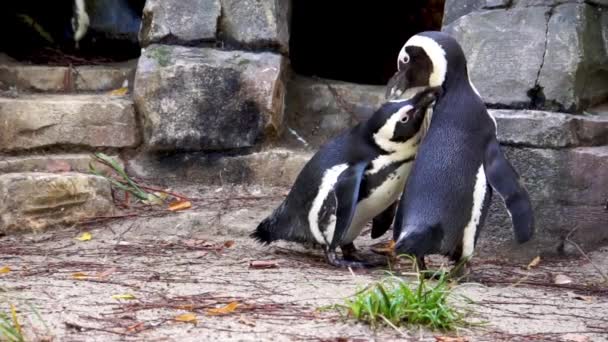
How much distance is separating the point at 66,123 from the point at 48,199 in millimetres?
554

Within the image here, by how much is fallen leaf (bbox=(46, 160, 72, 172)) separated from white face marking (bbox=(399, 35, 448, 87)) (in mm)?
1924

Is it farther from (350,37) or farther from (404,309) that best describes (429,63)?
(350,37)

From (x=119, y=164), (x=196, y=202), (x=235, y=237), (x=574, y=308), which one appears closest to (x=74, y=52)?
(x=119, y=164)

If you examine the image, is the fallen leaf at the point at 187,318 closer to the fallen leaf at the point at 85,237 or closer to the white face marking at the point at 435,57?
the white face marking at the point at 435,57

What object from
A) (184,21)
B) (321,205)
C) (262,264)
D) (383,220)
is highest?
(184,21)

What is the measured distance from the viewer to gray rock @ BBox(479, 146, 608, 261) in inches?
152

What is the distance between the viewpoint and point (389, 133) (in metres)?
3.58

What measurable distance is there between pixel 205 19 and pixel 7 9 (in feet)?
5.06

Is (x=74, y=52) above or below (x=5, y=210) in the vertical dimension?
above

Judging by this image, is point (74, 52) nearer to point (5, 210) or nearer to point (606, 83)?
point (5, 210)

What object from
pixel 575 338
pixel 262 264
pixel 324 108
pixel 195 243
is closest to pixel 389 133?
pixel 262 264

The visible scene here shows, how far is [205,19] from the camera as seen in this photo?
4.64 meters

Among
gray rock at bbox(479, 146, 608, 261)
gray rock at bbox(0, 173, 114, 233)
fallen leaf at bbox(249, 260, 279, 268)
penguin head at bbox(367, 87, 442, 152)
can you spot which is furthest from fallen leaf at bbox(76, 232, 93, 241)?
gray rock at bbox(479, 146, 608, 261)

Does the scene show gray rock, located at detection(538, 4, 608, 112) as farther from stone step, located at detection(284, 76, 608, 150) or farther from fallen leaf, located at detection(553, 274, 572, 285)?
stone step, located at detection(284, 76, 608, 150)
